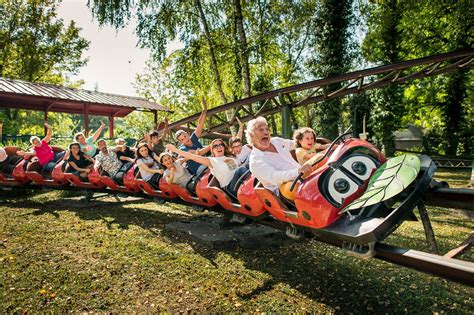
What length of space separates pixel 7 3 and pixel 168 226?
23372mm

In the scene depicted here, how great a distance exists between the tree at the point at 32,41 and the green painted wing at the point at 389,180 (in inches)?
952

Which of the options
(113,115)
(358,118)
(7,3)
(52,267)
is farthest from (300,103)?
(7,3)

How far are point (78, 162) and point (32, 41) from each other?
19206mm

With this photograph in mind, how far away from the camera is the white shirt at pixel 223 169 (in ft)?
13.7

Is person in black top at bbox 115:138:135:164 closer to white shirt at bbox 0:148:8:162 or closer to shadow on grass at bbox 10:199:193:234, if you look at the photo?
shadow on grass at bbox 10:199:193:234

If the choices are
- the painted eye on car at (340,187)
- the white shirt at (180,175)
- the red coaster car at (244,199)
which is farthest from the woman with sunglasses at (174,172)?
the painted eye on car at (340,187)

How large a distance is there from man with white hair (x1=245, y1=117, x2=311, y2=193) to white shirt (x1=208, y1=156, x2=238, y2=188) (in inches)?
34.1

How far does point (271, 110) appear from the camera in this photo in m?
8.62

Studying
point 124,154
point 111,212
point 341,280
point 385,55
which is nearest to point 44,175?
point 124,154

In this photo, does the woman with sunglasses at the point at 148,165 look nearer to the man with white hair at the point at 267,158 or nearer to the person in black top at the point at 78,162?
the person in black top at the point at 78,162

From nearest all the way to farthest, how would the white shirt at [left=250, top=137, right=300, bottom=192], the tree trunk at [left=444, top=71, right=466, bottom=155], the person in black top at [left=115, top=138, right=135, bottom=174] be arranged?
the white shirt at [left=250, top=137, right=300, bottom=192]
the person in black top at [left=115, top=138, right=135, bottom=174]
the tree trunk at [left=444, top=71, right=466, bottom=155]

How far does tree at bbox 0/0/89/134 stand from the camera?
840 inches

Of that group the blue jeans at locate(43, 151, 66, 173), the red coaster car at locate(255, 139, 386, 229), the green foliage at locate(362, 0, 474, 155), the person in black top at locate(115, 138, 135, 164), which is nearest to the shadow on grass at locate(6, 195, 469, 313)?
the red coaster car at locate(255, 139, 386, 229)

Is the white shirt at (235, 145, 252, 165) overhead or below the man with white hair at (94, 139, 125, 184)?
overhead
